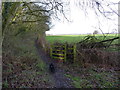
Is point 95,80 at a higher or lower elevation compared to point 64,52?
lower

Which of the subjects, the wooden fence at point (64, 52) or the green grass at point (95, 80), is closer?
the green grass at point (95, 80)

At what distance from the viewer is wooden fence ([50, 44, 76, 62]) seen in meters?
7.01

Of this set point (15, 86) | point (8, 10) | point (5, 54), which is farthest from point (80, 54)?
point (8, 10)

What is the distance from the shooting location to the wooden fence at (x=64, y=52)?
7014mm

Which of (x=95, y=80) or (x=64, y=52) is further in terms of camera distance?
(x=64, y=52)

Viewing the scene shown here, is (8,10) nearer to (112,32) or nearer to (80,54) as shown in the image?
(80,54)

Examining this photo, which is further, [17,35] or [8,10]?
[17,35]

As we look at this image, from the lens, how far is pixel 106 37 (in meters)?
7.04

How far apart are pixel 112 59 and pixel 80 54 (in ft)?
6.62

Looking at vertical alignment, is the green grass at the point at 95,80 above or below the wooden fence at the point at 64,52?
below

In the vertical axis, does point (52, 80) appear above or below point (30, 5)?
below

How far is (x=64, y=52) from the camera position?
7418 mm

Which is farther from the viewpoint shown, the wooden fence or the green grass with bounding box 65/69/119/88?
the wooden fence

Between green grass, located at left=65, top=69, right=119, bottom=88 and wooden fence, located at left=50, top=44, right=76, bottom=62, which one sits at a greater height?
wooden fence, located at left=50, top=44, right=76, bottom=62
